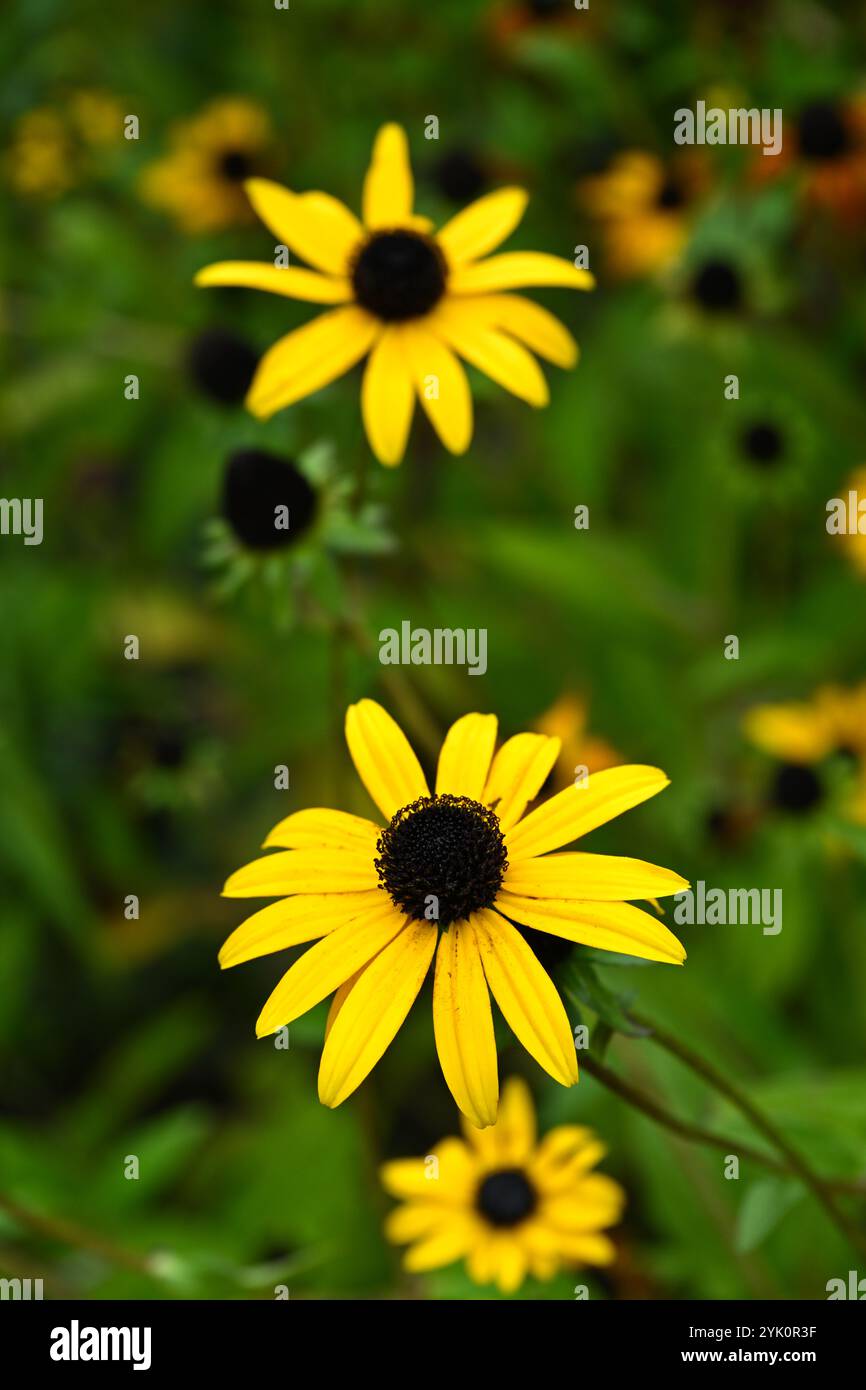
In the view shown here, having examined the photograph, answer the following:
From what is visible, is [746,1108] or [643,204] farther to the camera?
[643,204]

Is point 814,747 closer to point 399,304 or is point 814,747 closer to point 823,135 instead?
point 399,304

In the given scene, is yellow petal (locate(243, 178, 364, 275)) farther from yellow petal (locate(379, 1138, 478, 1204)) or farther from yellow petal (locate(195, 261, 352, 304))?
yellow petal (locate(379, 1138, 478, 1204))

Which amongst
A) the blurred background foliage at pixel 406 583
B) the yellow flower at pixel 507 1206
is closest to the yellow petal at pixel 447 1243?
the yellow flower at pixel 507 1206

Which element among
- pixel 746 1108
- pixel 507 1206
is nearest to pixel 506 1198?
pixel 507 1206

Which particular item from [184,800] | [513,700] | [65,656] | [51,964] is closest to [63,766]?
[65,656]

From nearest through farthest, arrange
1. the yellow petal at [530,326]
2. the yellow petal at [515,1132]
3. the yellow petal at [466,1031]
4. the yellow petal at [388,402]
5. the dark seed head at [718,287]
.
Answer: the yellow petal at [466,1031] → the yellow petal at [388,402] → the yellow petal at [530,326] → the yellow petal at [515,1132] → the dark seed head at [718,287]

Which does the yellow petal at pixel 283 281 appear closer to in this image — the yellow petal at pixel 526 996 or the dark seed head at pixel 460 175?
the yellow petal at pixel 526 996

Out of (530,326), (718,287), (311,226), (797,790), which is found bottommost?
(797,790)

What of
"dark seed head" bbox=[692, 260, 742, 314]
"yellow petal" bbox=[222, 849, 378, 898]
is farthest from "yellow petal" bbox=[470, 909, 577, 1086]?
→ "dark seed head" bbox=[692, 260, 742, 314]
